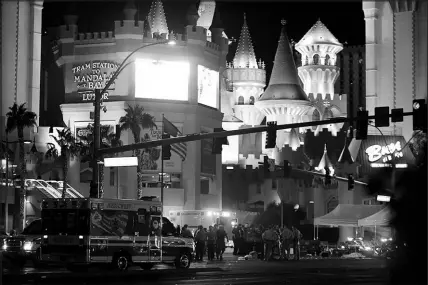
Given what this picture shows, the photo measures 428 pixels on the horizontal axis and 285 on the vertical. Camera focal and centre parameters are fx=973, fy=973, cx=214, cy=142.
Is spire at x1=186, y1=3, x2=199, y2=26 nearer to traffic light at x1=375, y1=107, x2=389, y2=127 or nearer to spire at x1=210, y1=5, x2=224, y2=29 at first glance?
spire at x1=210, y1=5, x2=224, y2=29

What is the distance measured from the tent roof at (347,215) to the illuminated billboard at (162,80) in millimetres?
23576

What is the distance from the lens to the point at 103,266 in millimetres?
32250

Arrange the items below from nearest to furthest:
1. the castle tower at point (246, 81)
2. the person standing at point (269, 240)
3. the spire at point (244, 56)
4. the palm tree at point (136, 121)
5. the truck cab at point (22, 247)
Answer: the truck cab at point (22, 247), the person standing at point (269, 240), the palm tree at point (136, 121), the spire at point (244, 56), the castle tower at point (246, 81)

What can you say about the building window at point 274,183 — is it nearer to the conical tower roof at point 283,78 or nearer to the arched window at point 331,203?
the arched window at point 331,203

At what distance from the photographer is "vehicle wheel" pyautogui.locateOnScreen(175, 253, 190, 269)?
35.2 meters

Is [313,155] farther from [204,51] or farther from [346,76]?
[346,76]

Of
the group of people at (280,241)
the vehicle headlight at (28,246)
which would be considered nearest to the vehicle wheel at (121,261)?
the vehicle headlight at (28,246)

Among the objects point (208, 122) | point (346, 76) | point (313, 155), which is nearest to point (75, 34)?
point (208, 122)

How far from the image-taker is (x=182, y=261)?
116ft

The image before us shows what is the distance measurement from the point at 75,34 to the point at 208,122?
41.8ft

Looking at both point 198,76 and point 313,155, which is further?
point 313,155

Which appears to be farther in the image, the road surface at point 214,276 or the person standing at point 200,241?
the person standing at point 200,241

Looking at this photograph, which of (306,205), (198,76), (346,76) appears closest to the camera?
(198,76)

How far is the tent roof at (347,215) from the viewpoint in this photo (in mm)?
54938
